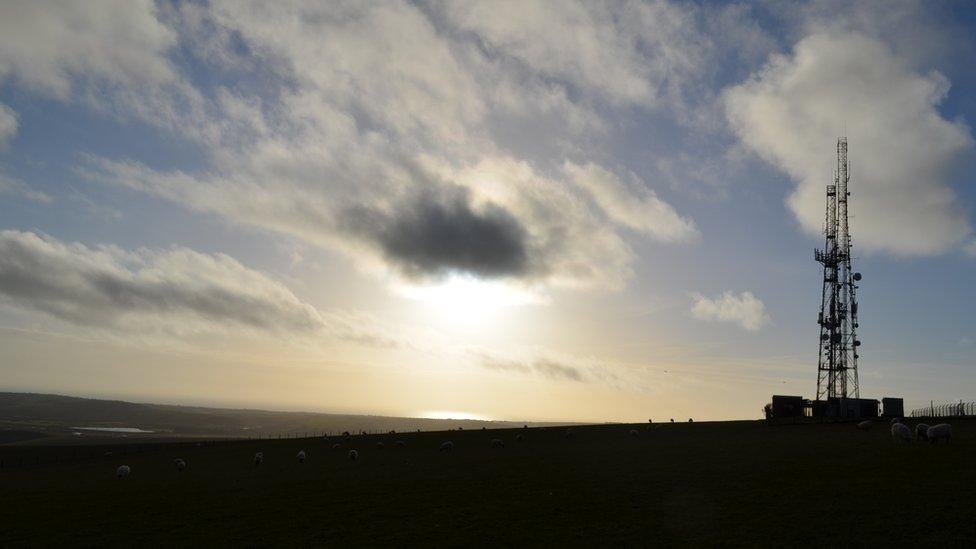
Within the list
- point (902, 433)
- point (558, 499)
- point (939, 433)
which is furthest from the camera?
point (902, 433)

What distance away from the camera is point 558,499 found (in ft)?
118

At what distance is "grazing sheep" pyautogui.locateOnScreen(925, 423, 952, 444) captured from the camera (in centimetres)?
4662

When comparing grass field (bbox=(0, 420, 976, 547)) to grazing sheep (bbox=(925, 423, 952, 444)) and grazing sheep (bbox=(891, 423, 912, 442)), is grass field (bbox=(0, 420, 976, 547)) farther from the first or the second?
grazing sheep (bbox=(891, 423, 912, 442))

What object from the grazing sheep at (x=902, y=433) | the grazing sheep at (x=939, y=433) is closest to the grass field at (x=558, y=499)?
the grazing sheep at (x=939, y=433)

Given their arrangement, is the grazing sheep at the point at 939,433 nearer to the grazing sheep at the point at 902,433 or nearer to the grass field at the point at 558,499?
the grass field at the point at 558,499

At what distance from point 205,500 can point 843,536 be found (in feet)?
129

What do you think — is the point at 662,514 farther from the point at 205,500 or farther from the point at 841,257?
the point at 841,257

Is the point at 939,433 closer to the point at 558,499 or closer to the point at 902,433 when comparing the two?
the point at 902,433

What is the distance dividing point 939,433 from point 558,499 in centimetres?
3261

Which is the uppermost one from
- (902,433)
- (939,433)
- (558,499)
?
(939,433)

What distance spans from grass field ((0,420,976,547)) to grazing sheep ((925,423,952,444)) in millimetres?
787

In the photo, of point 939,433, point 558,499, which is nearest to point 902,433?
point 939,433

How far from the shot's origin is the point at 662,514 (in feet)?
101

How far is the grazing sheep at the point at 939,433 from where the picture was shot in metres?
46.6
